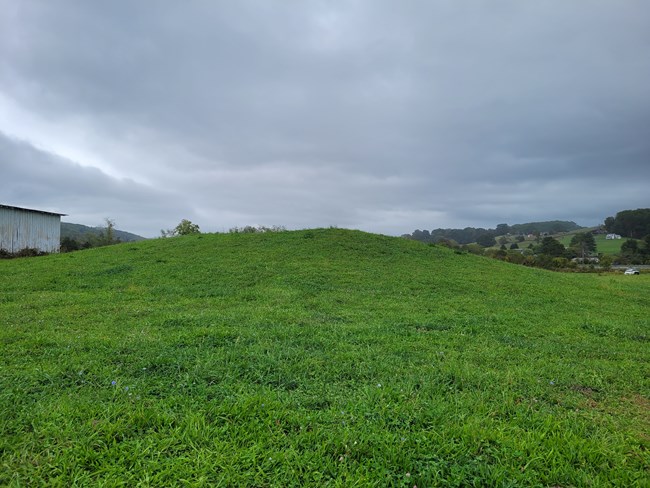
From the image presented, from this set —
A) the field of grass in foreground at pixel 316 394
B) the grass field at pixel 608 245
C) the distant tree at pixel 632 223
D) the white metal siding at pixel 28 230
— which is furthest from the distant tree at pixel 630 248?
the white metal siding at pixel 28 230

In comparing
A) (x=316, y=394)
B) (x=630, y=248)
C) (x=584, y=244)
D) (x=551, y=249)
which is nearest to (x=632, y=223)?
(x=630, y=248)

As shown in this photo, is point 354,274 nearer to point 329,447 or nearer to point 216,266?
point 216,266

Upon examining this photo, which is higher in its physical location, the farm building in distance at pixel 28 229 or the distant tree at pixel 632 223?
the distant tree at pixel 632 223

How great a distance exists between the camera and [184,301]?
8352 mm

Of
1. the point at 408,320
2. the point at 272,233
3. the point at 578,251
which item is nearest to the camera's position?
the point at 408,320

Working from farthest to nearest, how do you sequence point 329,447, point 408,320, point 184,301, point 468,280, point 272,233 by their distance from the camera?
point 272,233 < point 468,280 < point 184,301 < point 408,320 < point 329,447

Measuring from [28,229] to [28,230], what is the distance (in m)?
0.07

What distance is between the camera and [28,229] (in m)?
23.2

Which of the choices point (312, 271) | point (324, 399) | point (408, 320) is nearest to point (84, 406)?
point (324, 399)

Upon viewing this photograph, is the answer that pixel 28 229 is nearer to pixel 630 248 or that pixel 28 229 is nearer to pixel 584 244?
pixel 584 244

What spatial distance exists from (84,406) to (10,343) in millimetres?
2691

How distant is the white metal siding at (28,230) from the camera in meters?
21.9

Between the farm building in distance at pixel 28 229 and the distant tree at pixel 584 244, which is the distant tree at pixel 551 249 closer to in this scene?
the distant tree at pixel 584 244

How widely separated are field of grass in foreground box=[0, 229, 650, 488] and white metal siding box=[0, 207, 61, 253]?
17955 millimetres
